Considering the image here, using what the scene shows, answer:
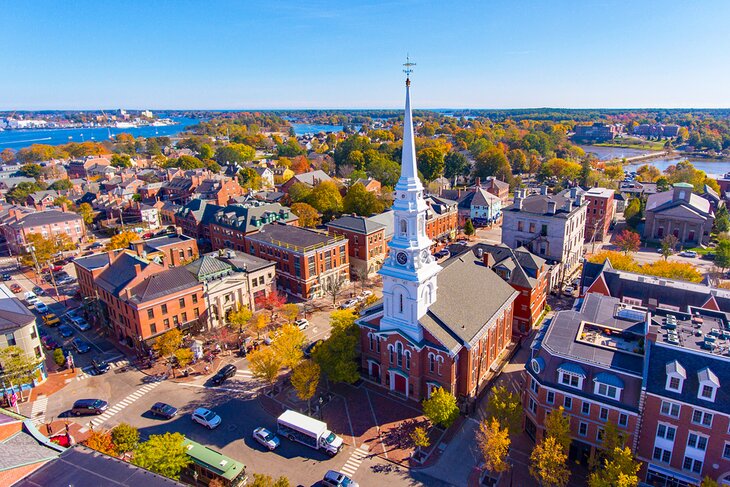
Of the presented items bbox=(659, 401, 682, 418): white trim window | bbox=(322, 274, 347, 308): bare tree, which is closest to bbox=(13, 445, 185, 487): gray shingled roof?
bbox=(659, 401, 682, 418): white trim window

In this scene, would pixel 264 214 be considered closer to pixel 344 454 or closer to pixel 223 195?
pixel 223 195

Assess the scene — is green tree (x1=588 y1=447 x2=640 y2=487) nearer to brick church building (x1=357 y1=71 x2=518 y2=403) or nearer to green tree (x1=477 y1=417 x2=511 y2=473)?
green tree (x1=477 y1=417 x2=511 y2=473)

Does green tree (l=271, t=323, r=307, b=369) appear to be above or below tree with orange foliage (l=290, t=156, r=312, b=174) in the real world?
below

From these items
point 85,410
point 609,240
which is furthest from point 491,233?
point 85,410

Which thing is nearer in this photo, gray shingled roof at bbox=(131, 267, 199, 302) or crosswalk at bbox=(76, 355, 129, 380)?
crosswalk at bbox=(76, 355, 129, 380)

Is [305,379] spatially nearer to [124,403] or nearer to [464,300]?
[464,300]
